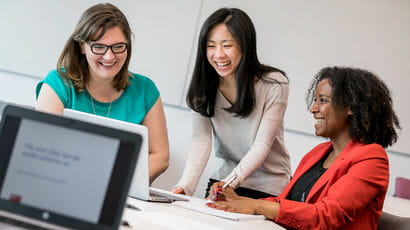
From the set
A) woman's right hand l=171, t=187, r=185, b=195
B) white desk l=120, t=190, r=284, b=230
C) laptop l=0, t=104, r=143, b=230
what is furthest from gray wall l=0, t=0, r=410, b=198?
laptop l=0, t=104, r=143, b=230

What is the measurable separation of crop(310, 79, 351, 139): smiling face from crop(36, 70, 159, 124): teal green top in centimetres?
79

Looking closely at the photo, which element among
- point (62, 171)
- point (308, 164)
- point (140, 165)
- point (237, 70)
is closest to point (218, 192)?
point (308, 164)

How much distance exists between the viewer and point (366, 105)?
2193 mm

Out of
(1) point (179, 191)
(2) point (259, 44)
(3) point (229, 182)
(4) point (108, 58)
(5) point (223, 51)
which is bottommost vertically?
(1) point (179, 191)

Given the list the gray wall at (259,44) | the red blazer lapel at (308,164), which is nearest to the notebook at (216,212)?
the red blazer lapel at (308,164)

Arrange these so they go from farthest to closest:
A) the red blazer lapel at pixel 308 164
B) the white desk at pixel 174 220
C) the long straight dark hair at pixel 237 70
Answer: the long straight dark hair at pixel 237 70 → the red blazer lapel at pixel 308 164 → the white desk at pixel 174 220

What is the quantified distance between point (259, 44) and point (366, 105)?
1954 millimetres

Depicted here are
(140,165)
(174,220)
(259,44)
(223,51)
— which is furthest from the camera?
(259,44)

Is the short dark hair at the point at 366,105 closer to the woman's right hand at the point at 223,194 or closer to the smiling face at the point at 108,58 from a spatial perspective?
the woman's right hand at the point at 223,194

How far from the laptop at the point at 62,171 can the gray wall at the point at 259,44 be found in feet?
9.50

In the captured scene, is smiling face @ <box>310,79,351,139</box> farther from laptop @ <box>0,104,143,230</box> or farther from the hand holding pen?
laptop @ <box>0,104,143,230</box>

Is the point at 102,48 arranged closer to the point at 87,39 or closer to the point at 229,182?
the point at 87,39

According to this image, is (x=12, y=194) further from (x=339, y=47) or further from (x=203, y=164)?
(x=339, y=47)

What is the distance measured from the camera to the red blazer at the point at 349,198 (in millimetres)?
1998
